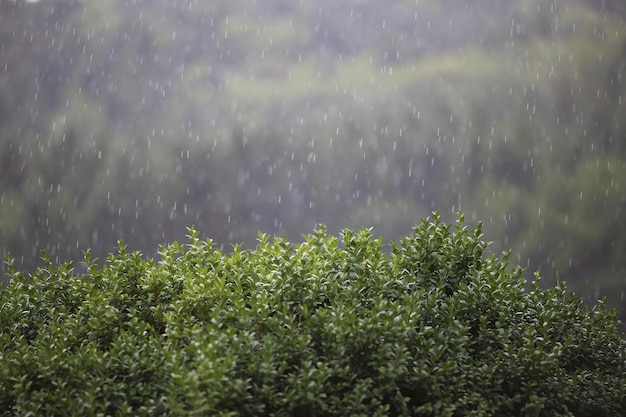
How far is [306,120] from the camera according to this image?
562 inches

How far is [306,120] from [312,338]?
11865 mm

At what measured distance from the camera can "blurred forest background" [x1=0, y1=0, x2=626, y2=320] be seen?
12.6 meters

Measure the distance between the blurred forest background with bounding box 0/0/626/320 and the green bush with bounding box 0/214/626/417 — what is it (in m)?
8.96

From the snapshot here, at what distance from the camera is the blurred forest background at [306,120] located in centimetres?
1255

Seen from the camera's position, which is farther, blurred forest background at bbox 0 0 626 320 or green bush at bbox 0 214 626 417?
blurred forest background at bbox 0 0 626 320

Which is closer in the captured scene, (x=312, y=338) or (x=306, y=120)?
(x=312, y=338)

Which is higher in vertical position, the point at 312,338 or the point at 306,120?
the point at 312,338

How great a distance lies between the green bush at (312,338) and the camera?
2434 mm

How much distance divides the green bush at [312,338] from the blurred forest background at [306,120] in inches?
353

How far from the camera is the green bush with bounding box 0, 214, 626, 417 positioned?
7.98 ft

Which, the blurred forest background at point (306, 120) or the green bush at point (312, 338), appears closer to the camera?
the green bush at point (312, 338)

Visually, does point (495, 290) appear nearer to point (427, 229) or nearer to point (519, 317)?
point (519, 317)

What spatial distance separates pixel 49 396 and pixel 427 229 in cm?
161

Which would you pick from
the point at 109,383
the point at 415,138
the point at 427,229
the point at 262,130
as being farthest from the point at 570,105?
the point at 109,383
